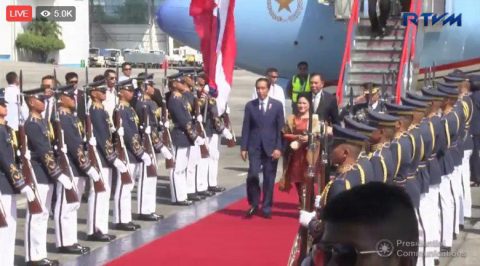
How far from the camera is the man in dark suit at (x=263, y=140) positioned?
1186 cm

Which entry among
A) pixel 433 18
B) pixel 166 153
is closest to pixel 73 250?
pixel 166 153

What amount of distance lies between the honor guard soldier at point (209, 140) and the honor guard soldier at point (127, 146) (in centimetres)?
202

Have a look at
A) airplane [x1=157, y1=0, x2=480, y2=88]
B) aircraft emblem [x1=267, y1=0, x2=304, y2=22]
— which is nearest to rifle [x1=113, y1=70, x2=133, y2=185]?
airplane [x1=157, y1=0, x2=480, y2=88]

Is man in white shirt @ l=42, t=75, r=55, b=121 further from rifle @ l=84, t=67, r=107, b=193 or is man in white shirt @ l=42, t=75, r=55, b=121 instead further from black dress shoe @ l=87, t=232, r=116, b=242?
black dress shoe @ l=87, t=232, r=116, b=242

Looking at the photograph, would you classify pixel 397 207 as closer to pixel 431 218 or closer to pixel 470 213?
pixel 431 218

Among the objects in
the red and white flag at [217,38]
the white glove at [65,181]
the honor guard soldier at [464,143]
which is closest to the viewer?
the white glove at [65,181]

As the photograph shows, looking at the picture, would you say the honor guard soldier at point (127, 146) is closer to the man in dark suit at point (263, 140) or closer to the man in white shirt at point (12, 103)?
the man in white shirt at point (12, 103)

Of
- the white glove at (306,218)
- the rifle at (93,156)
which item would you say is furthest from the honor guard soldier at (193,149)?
the white glove at (306,218)

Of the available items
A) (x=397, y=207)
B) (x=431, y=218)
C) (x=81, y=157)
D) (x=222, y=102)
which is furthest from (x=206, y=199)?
(x=397, y=207)

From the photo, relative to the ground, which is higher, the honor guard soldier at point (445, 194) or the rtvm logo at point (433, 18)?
the rtvm logo at point (433, 18)

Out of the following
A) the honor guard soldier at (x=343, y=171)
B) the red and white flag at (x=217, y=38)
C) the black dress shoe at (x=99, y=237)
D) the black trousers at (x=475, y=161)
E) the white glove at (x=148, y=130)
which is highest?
the red and white flag at (x=217, y=38)

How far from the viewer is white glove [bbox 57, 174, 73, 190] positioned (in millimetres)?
9305

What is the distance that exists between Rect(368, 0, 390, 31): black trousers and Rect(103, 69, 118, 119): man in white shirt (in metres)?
6.14

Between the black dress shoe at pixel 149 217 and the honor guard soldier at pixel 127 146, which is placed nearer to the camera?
the honor guard soldier at pixel 127 146
